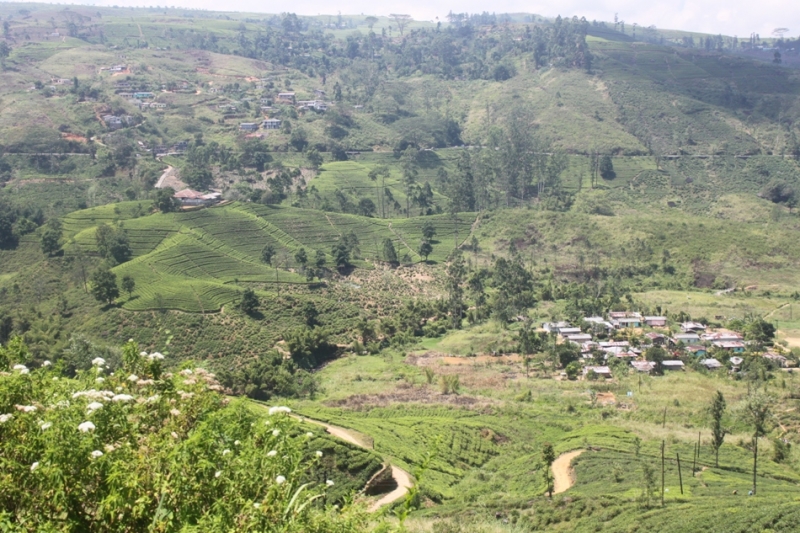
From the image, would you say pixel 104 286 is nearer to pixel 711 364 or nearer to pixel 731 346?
pixel 711 364

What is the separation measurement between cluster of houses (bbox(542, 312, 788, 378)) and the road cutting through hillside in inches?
831

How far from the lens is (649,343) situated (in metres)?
54.4

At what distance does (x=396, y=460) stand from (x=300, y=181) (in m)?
65.0

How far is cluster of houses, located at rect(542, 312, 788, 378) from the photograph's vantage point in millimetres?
50500

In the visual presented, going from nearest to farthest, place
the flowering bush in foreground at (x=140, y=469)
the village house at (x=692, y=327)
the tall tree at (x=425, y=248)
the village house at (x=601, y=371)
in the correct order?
1. the flowering bush in foreground at (x=140, y=469)
2. the village house at (x=601, y=371)
3. the village house at (x=692, y=327)
4. the tall tree at (x=425, y=248)

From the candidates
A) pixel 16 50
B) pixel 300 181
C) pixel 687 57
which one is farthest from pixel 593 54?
pixel 16 50

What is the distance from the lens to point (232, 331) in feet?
171

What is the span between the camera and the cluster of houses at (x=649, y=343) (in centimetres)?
5050

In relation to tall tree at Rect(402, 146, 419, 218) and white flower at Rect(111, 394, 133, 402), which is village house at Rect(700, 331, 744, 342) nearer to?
tall tree at Rect(402, 146, 419, 218)

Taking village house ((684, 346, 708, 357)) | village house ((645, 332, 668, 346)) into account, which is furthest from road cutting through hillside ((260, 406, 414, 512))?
village house ((684, 346, 708, 357))

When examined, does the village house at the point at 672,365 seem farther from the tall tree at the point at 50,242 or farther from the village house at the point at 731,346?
the tall tree at the point at 50,242

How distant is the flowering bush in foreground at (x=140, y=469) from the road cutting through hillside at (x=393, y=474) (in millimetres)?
15790

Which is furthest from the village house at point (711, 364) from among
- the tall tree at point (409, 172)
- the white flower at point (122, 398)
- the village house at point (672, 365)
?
the white flower at point (122, 398)

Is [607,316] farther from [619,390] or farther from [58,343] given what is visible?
[58,343]
